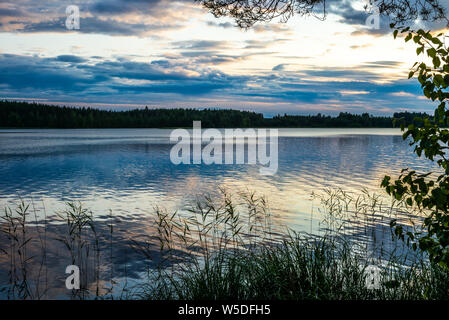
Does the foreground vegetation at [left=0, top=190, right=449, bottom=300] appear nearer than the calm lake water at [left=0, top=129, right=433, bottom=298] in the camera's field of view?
Yes

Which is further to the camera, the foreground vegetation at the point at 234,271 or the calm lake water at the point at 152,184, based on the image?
the calm lake water at the point at 152,184

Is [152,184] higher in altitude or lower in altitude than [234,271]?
lower

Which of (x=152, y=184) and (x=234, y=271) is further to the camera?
(x=152, y=184)

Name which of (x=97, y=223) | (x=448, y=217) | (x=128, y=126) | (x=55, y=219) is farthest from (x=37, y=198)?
(x=128, y=126)

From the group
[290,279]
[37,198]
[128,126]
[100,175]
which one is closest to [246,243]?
[290,279]

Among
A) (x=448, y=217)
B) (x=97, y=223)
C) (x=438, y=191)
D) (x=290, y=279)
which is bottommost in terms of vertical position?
(x=97, y=223)

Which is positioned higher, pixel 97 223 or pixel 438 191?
pixel 438 191

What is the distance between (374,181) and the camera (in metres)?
26.8

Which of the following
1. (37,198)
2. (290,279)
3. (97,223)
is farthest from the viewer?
(37,198)
